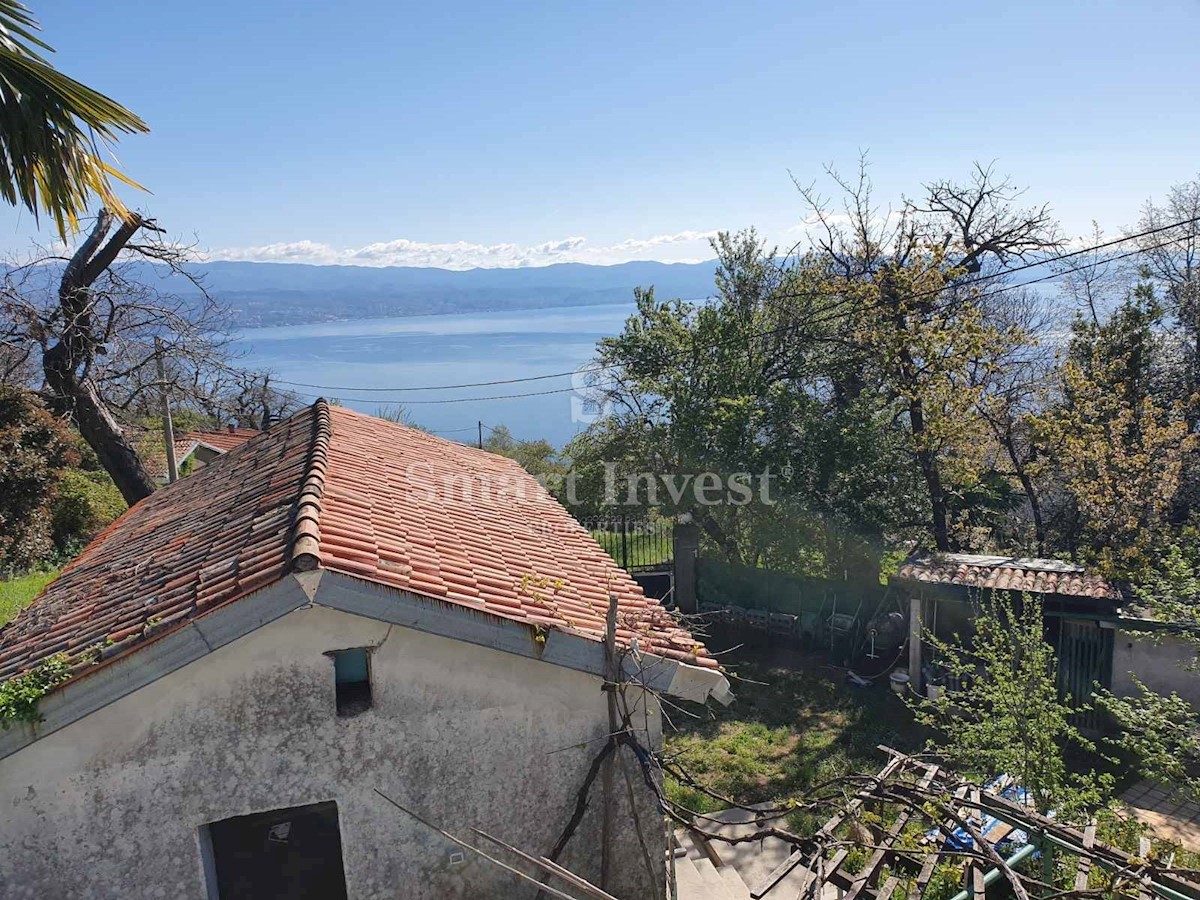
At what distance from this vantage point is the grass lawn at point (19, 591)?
1193cm

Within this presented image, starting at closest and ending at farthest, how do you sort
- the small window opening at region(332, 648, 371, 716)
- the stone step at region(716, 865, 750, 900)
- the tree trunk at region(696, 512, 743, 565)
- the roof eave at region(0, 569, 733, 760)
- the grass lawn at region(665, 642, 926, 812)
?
the roof eave at region(0, 569, 733, 760), the small window opening at region(332, 648, 371, 716), the stone step at region(716, 865, 750, 900), the grass lawn at region(665, 642, 926, 812), the tree trunk at region(696, 512, 743, 565)

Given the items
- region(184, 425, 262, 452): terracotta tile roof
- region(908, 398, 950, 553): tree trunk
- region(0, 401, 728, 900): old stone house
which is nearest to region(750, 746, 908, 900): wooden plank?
region(0, 401, 728, 900): old stone house

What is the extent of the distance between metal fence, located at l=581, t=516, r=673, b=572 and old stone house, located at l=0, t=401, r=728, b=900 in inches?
520

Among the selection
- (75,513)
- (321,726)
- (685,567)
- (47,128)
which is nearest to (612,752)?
(321,726)

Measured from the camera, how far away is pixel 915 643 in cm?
1323

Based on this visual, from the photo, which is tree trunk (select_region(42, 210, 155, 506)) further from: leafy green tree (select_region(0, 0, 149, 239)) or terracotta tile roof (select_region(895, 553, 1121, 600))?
terracotta tile roof (select_region(895, 553, 1121, 600))

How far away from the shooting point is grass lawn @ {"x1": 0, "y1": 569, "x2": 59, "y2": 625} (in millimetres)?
11930

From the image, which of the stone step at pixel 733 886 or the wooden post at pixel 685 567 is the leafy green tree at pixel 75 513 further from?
the stone step at pixel 733 886

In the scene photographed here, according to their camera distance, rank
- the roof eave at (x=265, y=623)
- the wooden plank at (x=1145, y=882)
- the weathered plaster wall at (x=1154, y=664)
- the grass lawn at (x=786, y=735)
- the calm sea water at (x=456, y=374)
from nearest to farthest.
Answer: the roof eave at (x=265, y=623)
the wooden plank at (x=1145, y=882)
the weathered plaster wall at (x=1154, y=664)
the grass lawn at (x=786, y=735)
the calm sea water at (x=456, y=374)

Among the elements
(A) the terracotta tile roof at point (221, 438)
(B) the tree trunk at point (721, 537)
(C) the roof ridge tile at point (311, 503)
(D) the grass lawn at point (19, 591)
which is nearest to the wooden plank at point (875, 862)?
(C) the roof ridge tile at point (311, 503)

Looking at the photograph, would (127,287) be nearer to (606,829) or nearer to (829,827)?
(606,829)

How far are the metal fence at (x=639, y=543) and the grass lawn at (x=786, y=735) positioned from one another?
188 inches

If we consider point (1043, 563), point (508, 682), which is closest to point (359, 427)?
point (508, 682)

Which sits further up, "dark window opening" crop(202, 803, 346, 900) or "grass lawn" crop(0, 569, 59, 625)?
"dark window opening" crop(202, 803, 346, 900)
